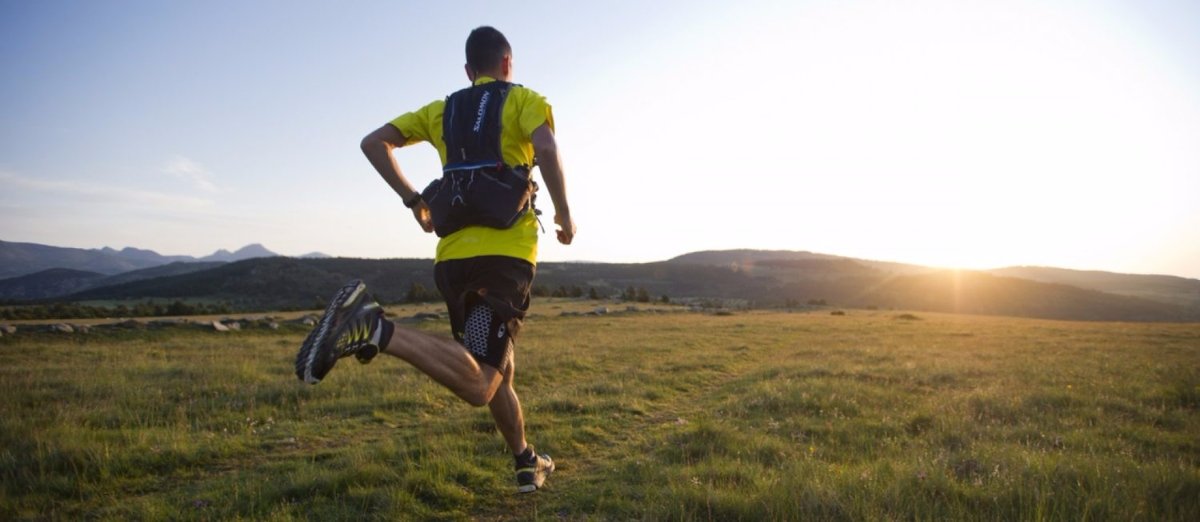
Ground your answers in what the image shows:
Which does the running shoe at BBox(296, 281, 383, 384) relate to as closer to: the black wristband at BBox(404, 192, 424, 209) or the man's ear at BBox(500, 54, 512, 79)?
the black wristband at BBox(404, 192, 424, 209)

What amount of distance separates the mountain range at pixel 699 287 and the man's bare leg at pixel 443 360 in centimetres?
5077

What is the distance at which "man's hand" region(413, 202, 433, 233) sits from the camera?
12.8 ft

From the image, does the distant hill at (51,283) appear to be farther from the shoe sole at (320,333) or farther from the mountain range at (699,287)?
the shoe sole at (320,333)

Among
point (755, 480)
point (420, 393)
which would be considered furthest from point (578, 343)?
point (755, 480)

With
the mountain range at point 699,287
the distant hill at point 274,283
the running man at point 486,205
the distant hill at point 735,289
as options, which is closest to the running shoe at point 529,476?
the running man at point 486,205

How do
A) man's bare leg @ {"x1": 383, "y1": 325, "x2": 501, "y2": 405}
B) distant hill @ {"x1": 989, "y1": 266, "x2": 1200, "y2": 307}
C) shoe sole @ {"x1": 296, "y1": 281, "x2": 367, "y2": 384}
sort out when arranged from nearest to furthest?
1. shoe sole @ {"x1": 296, "y1": 281, "x2": 367, "y2": 384}
2. man's bare leg @ {"x1": 383, "y1": 325, "x2": 501, "y2": 405}
3. distant hill @ {"x1": 989, "y1": 266, "x2": 1200, "y2": 307}

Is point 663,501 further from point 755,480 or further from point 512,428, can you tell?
point 512,428

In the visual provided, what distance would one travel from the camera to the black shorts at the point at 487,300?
349 cm

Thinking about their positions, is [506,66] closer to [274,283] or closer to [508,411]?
[508,411]

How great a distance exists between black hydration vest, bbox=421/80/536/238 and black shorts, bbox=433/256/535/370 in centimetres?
25

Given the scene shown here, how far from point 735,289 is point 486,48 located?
106 m

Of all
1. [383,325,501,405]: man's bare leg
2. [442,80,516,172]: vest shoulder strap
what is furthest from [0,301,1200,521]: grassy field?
[442,80,516,172]: vest shoulder strap

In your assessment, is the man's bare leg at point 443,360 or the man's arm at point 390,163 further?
the man's arm at point 390,163

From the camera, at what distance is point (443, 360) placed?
10.1 ft
